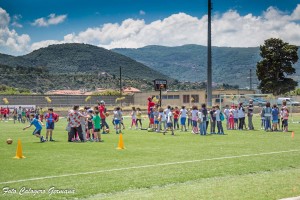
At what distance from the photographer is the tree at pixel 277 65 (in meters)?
82.9

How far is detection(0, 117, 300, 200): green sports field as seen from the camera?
10156 millimetres

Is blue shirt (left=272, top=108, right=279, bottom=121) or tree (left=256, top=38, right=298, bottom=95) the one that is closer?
blue shirt (left=272, top=108, right=279, bottom=121)

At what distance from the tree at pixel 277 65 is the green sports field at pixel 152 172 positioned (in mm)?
66064

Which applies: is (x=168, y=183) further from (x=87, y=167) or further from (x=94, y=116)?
(x=94, y=116)

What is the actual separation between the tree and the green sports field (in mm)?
66064

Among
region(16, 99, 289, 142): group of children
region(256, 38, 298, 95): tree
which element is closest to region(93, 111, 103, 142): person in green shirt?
region(16, 99, 289, 142): group of children

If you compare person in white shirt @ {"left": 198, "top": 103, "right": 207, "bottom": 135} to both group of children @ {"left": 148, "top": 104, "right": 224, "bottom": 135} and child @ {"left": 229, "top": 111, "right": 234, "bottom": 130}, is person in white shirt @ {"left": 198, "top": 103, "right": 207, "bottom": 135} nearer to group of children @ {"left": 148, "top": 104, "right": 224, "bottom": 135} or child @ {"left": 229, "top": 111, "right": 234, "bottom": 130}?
group of children @ {"left": 148, "top": 104, "right": 224, "bottom": 135}

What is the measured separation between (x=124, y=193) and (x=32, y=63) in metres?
180

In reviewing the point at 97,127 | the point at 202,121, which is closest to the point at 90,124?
the point at 97,127

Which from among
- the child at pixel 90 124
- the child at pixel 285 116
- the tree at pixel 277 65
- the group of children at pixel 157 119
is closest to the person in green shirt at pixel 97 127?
the group of children at pixel 157 119

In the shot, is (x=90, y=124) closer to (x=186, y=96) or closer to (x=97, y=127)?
(x=97, y=127)

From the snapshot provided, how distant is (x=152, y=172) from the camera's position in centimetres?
1309

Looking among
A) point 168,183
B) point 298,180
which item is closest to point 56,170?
point 168,183

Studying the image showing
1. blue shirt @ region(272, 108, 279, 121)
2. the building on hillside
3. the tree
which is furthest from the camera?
the building on hillside
